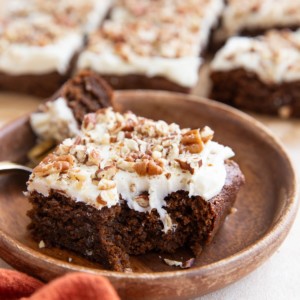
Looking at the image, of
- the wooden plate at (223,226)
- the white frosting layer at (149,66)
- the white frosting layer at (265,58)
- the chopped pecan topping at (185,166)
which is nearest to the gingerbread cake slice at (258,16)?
the white frosting layer at (265,58)

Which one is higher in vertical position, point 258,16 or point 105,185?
point 105,185

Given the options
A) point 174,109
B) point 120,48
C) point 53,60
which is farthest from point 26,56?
point 174,109

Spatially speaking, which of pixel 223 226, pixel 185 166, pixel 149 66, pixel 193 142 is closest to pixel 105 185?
→ pixel 185 166

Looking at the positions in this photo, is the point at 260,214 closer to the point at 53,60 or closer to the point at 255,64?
the point at 255,64

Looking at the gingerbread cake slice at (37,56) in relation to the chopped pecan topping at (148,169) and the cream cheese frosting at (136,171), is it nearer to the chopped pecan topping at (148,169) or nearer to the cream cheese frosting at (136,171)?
the cream cheese frosting at (136,171)

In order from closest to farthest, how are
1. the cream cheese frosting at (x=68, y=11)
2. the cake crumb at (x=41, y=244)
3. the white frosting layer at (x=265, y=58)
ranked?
the cake crumb at (x=41, y=244) < the white frosting layer at (x=265, y=58) < the cream cheese frosting at (x=68, y=11)

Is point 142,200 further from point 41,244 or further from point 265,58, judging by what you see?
point 265,58

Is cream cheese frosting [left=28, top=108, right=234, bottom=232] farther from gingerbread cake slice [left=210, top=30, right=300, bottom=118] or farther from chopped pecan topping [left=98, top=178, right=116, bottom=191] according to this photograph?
gingerbread cake slice [left=210, top=30, right=300, bottom=118]
